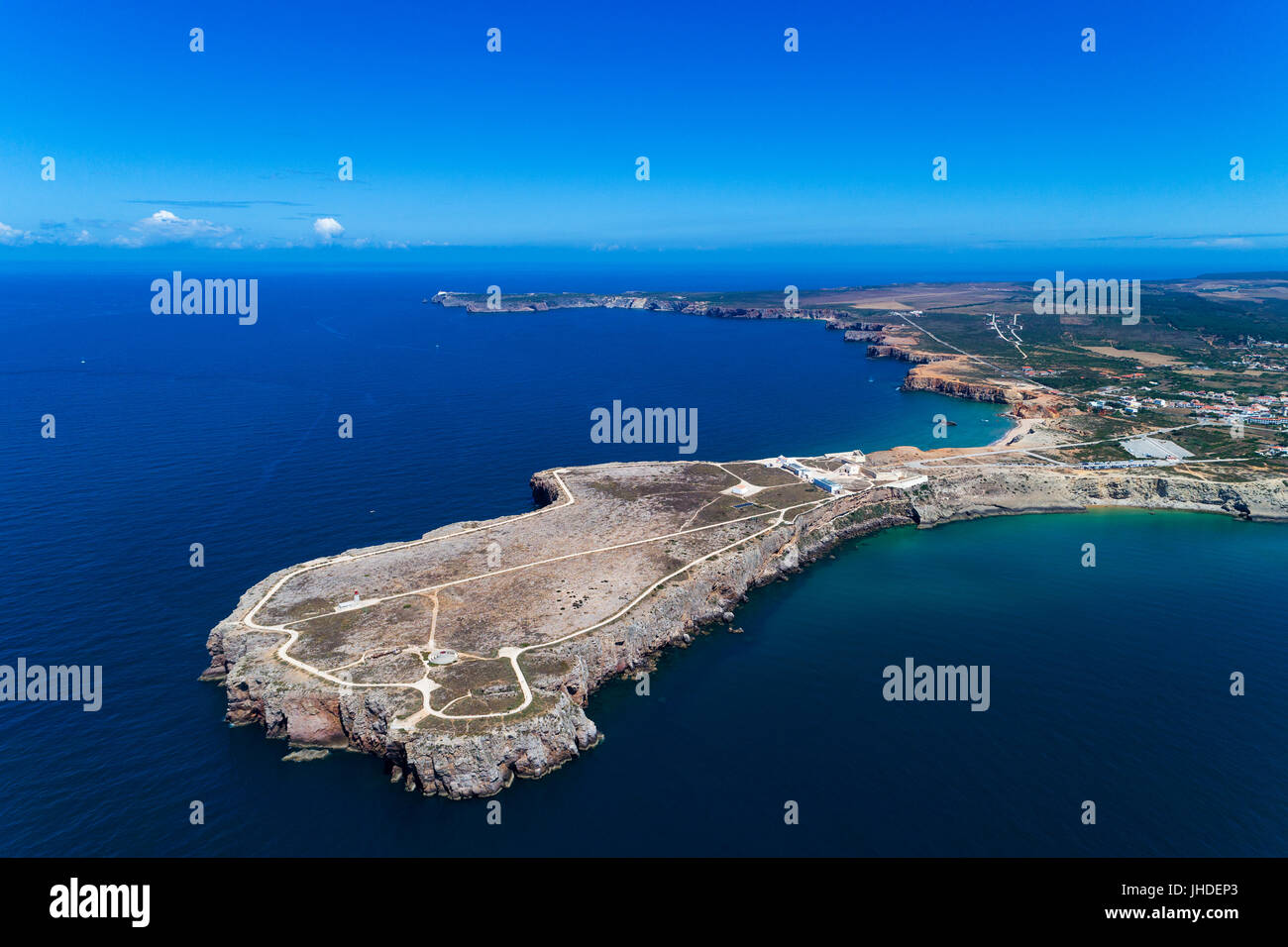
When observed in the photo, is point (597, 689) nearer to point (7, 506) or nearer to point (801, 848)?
point (801, 848)

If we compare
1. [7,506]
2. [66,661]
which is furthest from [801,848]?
[7,506]

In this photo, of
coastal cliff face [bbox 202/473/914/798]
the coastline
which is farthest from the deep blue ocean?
the coastline

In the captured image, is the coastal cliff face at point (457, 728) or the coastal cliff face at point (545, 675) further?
the coastal cliff face at point (545, 675)

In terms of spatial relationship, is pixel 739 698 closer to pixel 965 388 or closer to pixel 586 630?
pixel 586 630

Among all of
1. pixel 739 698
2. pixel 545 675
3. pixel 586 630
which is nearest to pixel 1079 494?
pixel 739 698

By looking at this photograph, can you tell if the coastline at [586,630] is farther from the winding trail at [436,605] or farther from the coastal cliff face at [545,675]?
the winding trail at [436,605]

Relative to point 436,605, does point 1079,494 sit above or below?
above

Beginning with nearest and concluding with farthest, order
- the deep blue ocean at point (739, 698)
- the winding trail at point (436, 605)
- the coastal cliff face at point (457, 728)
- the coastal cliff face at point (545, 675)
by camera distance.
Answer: the deep blue ocean at point (739, 698), the coastal cliff face at point (457, 728), the coastal cliff face at point (545, 675), the winding trail at point (436, 605)

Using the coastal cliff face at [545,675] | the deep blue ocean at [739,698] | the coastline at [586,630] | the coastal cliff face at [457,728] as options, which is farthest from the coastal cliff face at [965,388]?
the coastal cliff face at [457,728]

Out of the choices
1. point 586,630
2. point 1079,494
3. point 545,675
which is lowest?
point 545,675

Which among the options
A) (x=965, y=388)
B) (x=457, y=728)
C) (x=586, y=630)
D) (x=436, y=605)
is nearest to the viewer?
(x=457, y=728)
